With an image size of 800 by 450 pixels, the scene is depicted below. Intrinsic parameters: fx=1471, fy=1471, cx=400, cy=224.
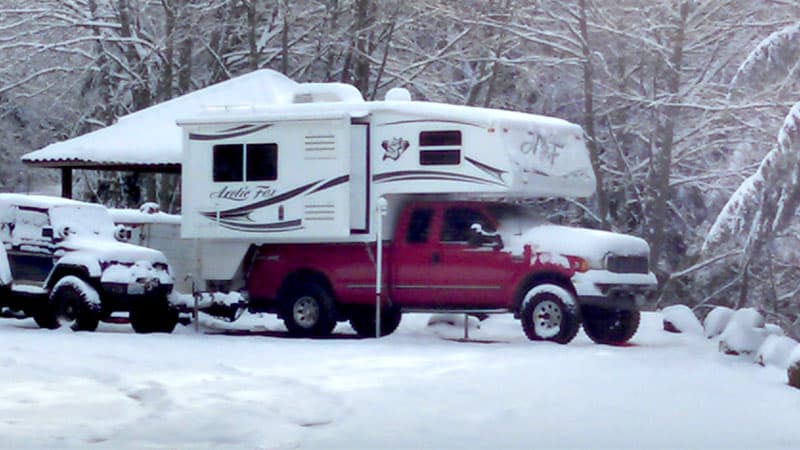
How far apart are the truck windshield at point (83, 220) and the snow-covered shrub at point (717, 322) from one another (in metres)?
7.98

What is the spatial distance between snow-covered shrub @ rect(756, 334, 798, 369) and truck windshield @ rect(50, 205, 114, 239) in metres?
9.37

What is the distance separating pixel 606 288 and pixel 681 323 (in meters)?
1.75

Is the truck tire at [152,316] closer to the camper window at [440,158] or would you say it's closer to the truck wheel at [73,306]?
the truck wheel at [73,306]

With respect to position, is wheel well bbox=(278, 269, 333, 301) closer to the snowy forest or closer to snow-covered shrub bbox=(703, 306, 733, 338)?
snow-covered shrub bbox=(703, 306, 733, 338)

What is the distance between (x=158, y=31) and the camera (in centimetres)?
3141

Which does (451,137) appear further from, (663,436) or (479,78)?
(479,78)

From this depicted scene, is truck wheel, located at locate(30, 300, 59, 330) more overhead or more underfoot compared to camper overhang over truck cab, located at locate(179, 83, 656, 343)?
more underfoot

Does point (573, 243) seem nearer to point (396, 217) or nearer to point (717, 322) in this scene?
point (717, 322)

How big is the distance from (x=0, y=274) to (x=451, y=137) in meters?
A: 6.04

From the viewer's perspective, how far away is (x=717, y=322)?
58.0ft

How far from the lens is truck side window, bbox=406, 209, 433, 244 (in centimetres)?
1850

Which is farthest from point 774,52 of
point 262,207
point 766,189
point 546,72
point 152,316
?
point 546,72

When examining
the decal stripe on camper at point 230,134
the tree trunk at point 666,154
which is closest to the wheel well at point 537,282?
the decal stripe on camper at point 230,134

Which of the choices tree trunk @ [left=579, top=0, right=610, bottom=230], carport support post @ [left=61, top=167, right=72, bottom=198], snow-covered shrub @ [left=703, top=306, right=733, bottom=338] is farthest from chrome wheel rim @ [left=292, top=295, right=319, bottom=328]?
tree trunk @ [left=579, top=0, right=610, bottom=230]
